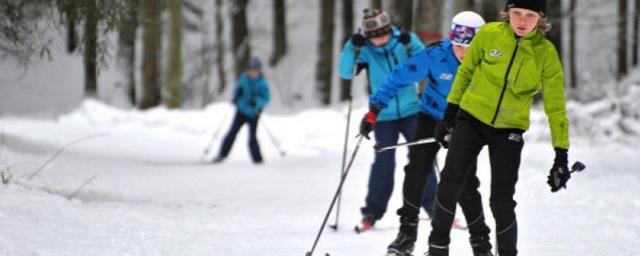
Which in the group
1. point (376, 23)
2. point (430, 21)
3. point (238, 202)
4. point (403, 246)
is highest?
point (376, 23)

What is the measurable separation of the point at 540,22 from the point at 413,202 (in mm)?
1637

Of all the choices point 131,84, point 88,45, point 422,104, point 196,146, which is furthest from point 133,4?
point 131,84

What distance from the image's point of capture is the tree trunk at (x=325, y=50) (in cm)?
2519

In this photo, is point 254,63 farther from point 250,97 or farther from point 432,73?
point 432,73

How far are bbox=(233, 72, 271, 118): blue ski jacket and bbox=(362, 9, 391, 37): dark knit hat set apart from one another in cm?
650

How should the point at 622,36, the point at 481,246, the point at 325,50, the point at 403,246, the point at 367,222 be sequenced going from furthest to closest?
the point at 325,50, the point at 622,36, the point at 367,222, the point at 403,246, the point at 481,246

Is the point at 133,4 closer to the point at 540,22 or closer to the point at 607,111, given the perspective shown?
the point at 540,22

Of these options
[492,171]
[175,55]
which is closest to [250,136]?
[492,171]

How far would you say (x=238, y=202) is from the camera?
8.69 meters

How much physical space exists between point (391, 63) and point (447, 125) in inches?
90.0

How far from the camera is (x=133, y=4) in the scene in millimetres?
9086

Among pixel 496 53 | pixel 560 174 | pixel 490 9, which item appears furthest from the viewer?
pixel 490 9

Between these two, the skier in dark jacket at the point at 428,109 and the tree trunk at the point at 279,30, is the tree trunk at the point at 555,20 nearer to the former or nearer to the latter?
the skier in dark jacket at the point at 428,109

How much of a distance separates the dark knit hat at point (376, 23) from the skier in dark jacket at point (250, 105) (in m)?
6.47
